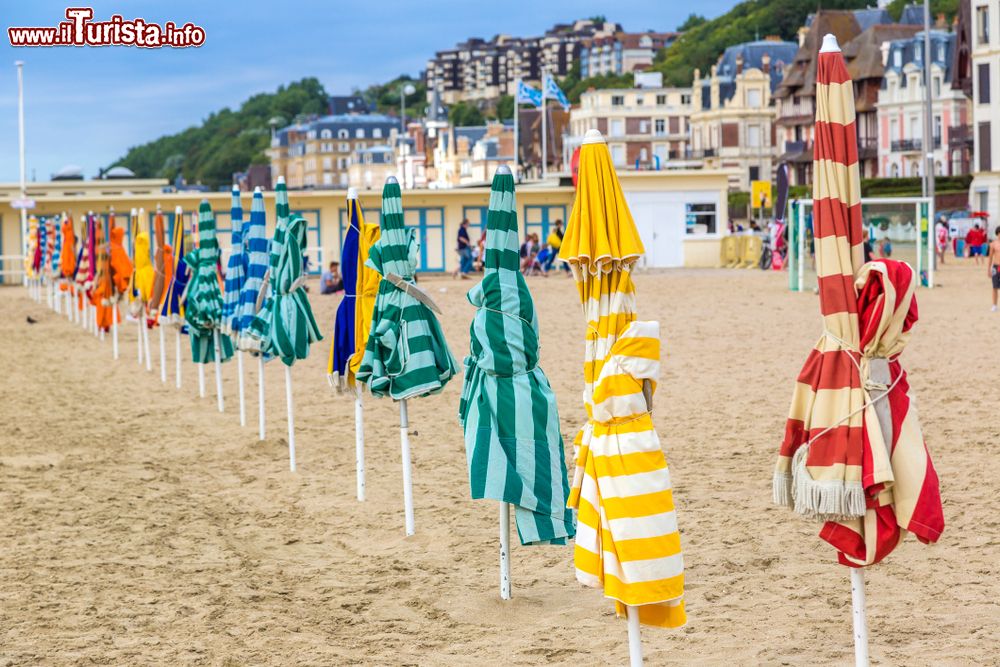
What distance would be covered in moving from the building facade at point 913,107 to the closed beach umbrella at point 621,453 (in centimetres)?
6863

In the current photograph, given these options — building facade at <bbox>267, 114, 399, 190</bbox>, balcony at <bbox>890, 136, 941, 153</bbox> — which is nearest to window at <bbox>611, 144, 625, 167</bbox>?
balcony at <bbox>890, 136, 941, 153</bbox>

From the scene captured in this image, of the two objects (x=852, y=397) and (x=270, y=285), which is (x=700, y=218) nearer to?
(x=270, y=285)

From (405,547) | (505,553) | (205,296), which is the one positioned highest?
(205,296)

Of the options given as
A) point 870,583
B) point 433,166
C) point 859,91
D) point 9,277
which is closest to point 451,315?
point 870,583

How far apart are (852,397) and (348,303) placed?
5722 millimetres

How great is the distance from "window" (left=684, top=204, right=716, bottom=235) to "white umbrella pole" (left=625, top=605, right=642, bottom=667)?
36.6 metres

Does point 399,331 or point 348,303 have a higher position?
point 348,303

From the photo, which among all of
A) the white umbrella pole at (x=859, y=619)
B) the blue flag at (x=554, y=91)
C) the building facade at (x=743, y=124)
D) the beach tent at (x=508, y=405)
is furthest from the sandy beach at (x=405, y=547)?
the building facade at (x=743, y=124)

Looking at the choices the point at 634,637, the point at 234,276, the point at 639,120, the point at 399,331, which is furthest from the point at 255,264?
the point at 639,120

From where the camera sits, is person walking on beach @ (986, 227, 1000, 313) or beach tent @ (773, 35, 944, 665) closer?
beach tent @ (773, 35, 944, 665)

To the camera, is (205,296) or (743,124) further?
(743,124)

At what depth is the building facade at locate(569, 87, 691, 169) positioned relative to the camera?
110938 mm

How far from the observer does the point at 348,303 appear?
10453 mm

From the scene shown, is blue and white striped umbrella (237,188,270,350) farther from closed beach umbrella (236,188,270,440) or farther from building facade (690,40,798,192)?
building facade (690,40,798,192)
